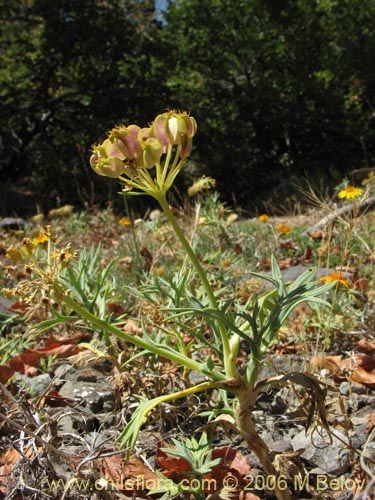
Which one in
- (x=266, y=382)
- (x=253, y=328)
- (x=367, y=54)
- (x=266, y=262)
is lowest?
(x=266, y=262)

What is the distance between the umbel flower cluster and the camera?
1175 millimetres

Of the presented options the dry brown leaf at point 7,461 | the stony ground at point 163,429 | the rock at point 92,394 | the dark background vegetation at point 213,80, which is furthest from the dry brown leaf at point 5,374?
the dark background vegetation at point 213,80

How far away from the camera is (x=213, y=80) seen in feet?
33.4

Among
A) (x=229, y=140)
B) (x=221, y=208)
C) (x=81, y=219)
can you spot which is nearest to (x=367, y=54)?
(x=229, y=140)

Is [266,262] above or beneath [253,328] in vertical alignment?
beneath

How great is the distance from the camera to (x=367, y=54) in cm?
941

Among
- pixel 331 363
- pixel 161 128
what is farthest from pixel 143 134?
pixel 331 363

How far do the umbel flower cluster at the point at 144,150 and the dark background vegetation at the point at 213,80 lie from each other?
321 inches

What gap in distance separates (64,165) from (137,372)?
30.2ft

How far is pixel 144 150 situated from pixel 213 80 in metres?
9.50

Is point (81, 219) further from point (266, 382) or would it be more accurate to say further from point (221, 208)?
point (266, 382)

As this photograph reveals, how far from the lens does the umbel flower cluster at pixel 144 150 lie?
1175 millimetres

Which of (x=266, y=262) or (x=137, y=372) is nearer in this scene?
(x=137, y=372)

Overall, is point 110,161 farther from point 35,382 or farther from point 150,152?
point 35,382
